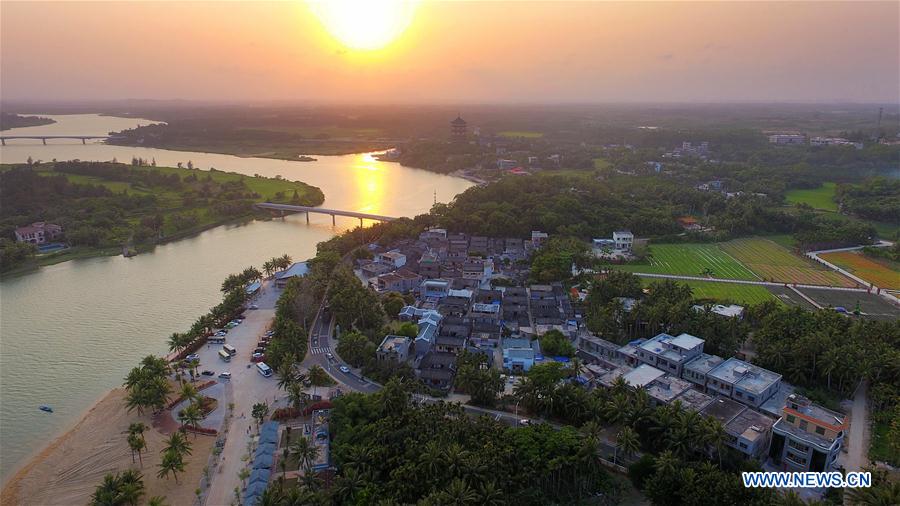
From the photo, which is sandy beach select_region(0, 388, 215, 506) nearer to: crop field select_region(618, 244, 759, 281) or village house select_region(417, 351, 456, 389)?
village house select_region(417, 351, 456, 389)

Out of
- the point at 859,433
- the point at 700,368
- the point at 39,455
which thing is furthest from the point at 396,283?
the point at 859,433

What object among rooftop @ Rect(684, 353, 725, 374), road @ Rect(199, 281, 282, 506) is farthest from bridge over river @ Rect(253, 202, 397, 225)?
rooftop @ Rect(684, 353, 725, 374)

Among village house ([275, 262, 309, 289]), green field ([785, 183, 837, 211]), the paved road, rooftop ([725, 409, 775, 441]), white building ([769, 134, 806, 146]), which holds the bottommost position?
the paved road

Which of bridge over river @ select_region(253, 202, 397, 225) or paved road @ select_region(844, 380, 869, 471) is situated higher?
bridge over river @ select_region(253, 202, 397, 225)

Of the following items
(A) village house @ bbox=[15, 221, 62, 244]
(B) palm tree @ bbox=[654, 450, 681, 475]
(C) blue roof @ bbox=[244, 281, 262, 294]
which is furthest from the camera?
(A) village house @ bbox=[15, 221, 62, 244]

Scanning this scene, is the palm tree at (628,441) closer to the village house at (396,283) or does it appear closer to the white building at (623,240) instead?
the village house at (396,283)

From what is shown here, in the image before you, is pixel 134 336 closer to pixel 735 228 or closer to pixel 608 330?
pixel 608 330
